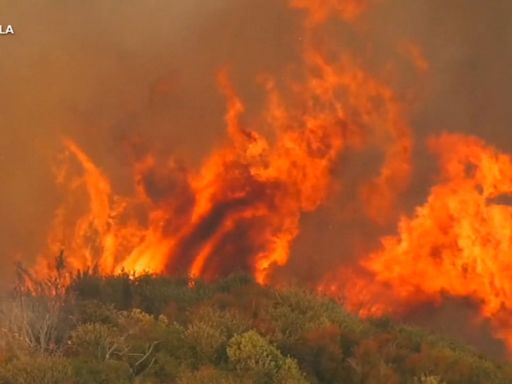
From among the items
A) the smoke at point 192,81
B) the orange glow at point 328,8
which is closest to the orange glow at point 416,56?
the smoke at point 192,81

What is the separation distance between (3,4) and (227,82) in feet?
30.3

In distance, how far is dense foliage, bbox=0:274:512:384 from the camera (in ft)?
40.8

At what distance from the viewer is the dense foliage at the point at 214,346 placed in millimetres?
12438

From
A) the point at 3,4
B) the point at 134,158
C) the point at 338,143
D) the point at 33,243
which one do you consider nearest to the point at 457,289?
the point at 338,143

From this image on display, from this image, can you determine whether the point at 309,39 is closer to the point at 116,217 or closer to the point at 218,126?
the point at 218,126

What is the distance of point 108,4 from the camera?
31.1 metres

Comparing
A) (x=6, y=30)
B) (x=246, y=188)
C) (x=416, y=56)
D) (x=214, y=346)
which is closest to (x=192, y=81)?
(x=246, y=188)

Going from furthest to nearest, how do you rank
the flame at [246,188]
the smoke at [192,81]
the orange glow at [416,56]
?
the orange glow at [416,56]
the smoke at [192,81]
the flame at [246,188]

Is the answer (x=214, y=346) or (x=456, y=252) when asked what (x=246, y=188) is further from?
(x=214, y=346)

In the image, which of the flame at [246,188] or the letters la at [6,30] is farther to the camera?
the letters la at [6,30]

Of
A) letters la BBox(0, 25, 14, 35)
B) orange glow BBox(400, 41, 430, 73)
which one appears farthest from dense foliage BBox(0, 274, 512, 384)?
letters la BBox(0, 25, 14, 35)

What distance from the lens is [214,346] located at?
1328 cm

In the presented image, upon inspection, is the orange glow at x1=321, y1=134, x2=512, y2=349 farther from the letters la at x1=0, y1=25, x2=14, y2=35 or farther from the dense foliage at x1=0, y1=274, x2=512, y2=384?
the letters la at x1=0, y1=25, x2=14, y2=35

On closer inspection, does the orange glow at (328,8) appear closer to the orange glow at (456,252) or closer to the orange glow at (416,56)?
the orange glow at (416,56)
